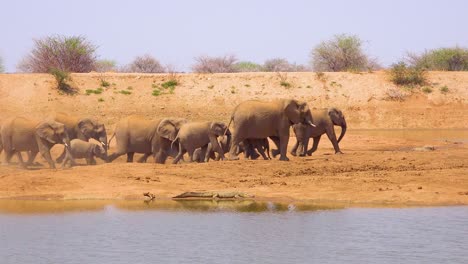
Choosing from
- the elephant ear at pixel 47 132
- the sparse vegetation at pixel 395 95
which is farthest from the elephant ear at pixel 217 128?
the sparse vegetation at pixel 395 95

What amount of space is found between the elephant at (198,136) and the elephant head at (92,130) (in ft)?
12.0

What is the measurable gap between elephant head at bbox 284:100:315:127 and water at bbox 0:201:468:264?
6684 millimetres

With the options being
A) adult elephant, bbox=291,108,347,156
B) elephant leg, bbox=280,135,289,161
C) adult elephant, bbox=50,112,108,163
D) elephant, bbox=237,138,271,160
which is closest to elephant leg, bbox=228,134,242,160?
elephant, bbox=237,138,271,160

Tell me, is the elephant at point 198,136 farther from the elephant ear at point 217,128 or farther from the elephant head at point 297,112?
the elephant head at point 297,112

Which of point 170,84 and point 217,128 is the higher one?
point 170,84

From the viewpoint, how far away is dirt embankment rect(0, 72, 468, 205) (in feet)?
66.0

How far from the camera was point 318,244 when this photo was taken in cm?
1486

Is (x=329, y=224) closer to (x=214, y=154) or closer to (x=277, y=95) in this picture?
(x=214, y=154)

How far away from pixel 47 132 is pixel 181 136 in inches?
135

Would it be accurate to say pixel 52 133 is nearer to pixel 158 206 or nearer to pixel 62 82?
pixel 158 206

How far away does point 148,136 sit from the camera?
86.2ft

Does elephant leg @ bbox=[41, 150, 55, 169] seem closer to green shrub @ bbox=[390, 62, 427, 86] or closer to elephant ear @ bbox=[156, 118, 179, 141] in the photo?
elephant ear @ bbox=[156, 118, 179, 141]

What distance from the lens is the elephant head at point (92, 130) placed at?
92.6 feet

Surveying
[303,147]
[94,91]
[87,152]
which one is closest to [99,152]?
[87,152]
